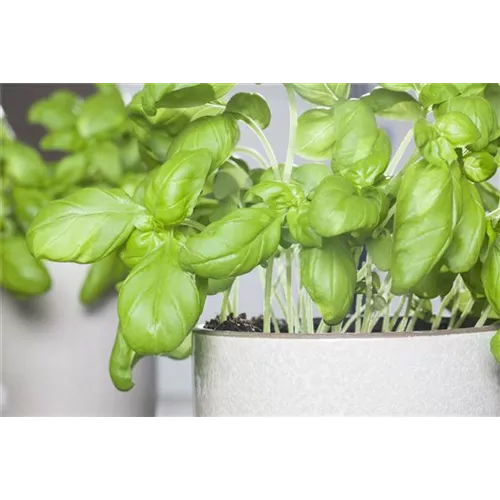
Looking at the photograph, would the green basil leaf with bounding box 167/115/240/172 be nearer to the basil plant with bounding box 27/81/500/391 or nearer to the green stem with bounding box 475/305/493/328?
the basil plant with bounding box 27/81/500/391

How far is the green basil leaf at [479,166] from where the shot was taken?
→ 0.58 meters

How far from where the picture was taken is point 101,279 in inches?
33.2

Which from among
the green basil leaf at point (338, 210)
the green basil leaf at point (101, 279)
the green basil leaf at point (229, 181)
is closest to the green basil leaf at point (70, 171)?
the green basil leaf at point (101, 279)

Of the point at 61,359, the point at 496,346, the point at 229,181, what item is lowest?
the point at 61,359

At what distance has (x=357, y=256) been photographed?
2.17ft

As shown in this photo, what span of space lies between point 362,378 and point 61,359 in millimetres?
409

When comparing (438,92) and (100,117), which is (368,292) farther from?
(100,117)

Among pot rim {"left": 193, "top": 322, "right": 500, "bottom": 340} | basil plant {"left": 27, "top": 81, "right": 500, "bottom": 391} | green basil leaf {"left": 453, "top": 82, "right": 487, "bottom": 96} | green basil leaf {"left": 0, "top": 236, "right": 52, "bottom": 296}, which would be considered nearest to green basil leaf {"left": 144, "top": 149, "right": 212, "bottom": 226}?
basil plant {"left": 27, "top": 81, "right": 500, "bottom": 391}

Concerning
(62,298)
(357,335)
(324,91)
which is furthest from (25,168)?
(357,335)

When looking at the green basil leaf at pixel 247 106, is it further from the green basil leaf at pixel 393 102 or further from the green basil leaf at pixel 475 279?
the green basil leaf at pixel 475 279

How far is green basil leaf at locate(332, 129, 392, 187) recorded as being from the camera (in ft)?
1.86

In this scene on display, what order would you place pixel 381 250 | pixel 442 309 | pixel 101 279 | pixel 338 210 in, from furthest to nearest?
pixel 101 279
pixel 442 309
pixel 381 250
pixel 338 210

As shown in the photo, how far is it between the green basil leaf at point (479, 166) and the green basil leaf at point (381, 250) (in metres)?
0.08

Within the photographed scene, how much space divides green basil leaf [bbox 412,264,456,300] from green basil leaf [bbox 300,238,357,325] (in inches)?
2.8
